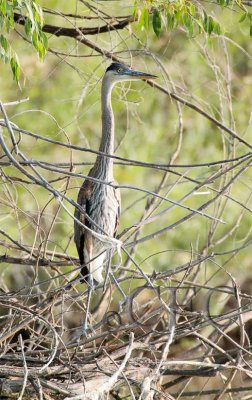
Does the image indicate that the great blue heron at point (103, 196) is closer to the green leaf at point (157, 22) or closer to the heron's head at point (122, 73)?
the heron's head at point (122, 73)

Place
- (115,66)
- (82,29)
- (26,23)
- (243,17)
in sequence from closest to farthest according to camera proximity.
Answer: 1. (26,23)
2. (243,17)
3. (82,29)
4. (115,66)

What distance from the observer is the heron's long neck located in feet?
17.0

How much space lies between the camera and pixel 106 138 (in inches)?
207

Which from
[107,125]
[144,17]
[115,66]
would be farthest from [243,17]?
[107,125]

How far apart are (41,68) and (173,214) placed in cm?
159

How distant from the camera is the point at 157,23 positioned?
13.3 ft

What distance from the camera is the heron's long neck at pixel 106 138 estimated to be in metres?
5.17

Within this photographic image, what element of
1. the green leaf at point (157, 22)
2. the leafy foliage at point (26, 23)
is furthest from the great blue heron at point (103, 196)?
the leafy foliage at point (26, 23)

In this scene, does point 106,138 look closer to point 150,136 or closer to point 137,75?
point 137,75

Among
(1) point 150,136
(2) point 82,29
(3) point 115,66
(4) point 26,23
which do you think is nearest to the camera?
(4) point 26,23

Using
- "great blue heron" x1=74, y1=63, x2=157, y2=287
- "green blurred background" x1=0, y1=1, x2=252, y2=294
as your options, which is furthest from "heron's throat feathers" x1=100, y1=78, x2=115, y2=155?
"green blurred background" x1=0, y1=1, x2=252, y2=294

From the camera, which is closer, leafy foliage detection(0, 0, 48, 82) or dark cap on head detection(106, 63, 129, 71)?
leafy foliage detection(0, 0, 48, 82)

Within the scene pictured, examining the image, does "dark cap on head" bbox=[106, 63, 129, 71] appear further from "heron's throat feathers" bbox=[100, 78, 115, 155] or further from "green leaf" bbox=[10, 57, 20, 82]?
"green leaf" bbox=[10, 57, 20, 82]

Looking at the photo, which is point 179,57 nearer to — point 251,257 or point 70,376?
point 251,257
